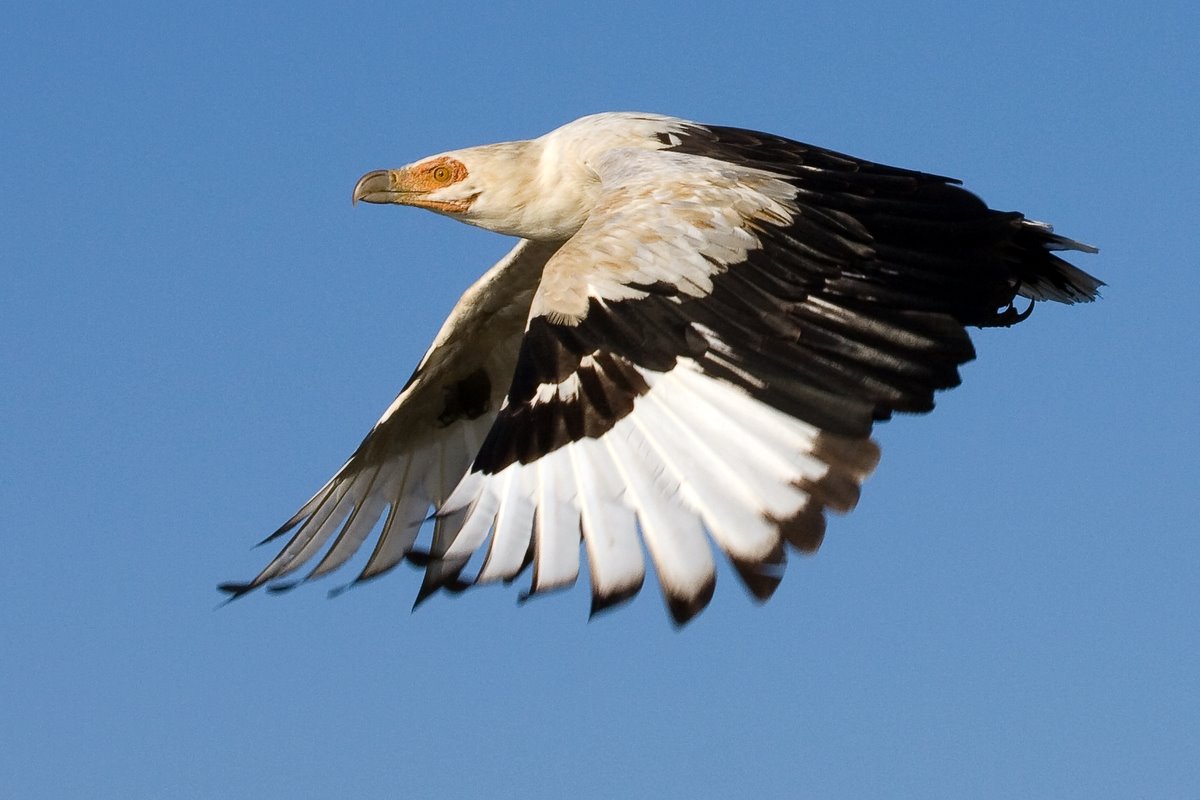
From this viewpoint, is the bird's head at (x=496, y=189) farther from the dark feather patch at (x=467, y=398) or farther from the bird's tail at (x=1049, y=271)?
the bird's tail at (x=1049, y=271)

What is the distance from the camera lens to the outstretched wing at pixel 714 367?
6.30 m

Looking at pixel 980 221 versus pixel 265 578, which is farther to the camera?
pixel 265 578

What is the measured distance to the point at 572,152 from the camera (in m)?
9.30

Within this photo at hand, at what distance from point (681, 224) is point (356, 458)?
3153 millimetres

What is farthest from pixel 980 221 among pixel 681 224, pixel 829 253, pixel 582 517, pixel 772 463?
pixel 582 517

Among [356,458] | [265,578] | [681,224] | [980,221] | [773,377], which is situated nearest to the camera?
[773,377]

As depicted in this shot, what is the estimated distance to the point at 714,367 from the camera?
22.5 ft

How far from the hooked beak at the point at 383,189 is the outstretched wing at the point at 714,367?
230cm

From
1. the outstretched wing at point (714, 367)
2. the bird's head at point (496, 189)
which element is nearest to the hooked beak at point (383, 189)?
the bird's head at point (496, 189)

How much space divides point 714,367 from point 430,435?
3621 mm

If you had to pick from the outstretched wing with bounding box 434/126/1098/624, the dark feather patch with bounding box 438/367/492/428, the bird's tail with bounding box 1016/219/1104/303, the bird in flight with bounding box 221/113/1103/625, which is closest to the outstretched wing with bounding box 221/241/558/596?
the dark feather patch with bounding box 438/367/492/428

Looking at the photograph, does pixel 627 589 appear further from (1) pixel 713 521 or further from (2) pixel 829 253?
(2) pixel 829 253

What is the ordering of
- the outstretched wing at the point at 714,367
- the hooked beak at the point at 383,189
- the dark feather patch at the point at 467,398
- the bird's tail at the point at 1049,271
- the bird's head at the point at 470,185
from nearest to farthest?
the outstretched wing at the point at 714,367 → the bird's tail at the point at 1049,271 → the bird's head at the point at 470,185 → the hooked beak at the point at 383,189 → the dark feather patch at the point at 467,398

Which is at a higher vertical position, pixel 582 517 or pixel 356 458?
pixel 356 458
